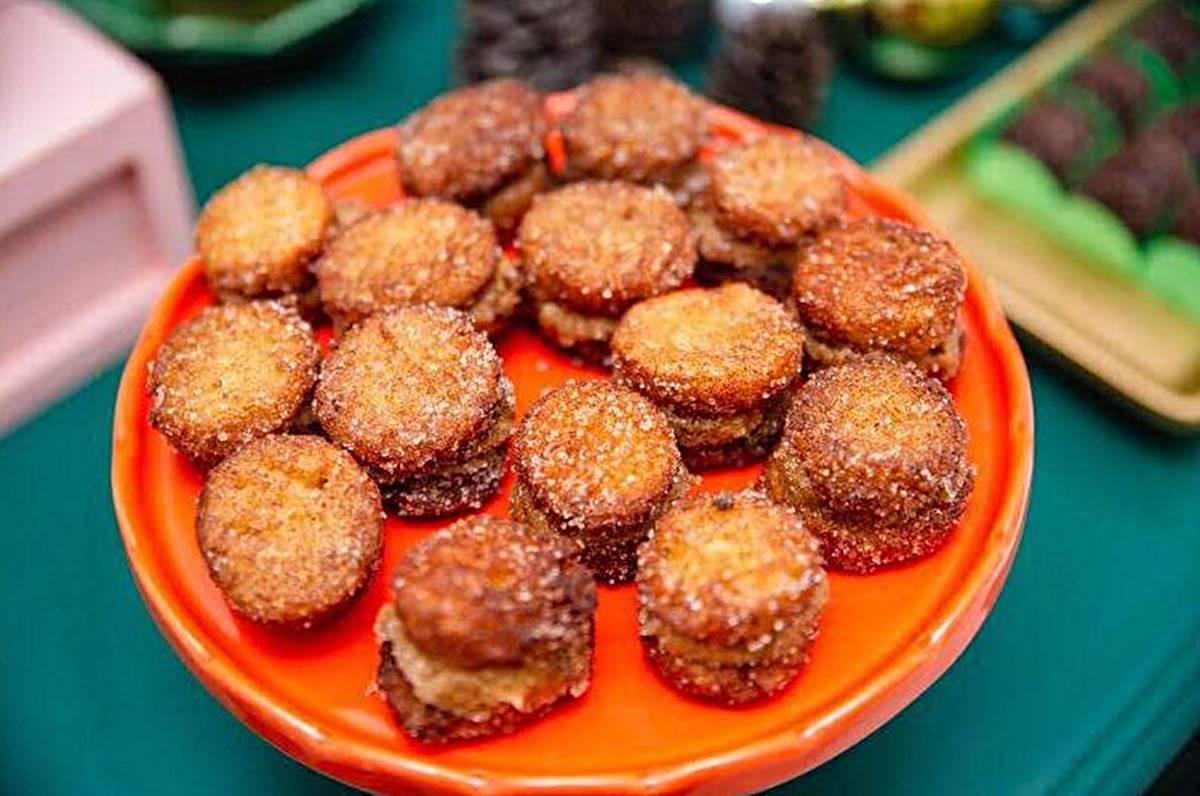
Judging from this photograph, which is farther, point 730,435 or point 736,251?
point 736,251

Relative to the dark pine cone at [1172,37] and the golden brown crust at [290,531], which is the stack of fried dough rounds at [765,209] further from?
the dark pine cone at [1172,37]

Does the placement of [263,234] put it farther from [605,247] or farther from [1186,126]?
[1186,126]

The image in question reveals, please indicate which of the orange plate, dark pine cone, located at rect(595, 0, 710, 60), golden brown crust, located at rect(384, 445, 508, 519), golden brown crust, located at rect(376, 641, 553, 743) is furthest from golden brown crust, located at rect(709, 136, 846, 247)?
dark pine cone, located at rect(595, 0, 710, 60)

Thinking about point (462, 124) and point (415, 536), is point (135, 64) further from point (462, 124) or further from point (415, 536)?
point (415, 536)

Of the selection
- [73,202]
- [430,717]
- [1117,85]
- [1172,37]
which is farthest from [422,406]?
[1172,37]

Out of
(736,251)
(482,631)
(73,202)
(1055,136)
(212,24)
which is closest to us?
(482,631)

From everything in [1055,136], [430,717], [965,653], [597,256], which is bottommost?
[965,653]
